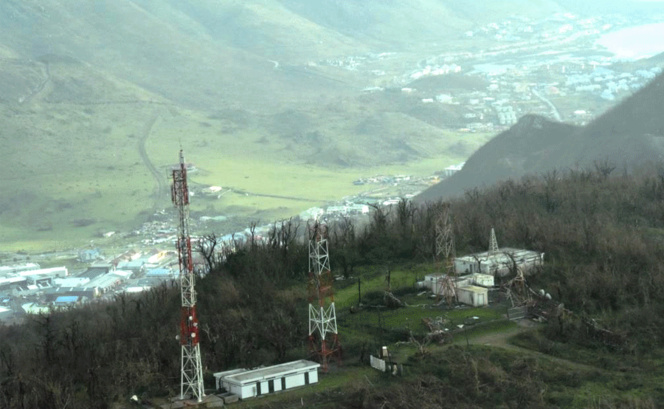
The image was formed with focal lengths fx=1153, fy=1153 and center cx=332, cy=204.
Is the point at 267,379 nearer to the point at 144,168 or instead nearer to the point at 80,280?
the point at 80,280

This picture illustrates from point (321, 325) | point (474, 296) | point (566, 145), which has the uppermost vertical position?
point (566, 145)

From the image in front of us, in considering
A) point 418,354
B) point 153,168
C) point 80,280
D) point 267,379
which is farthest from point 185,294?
point 153,168

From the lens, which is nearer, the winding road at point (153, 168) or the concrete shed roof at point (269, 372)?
the concrete shed roof at point (269, 372)

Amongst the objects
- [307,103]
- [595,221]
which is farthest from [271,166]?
[595,221]

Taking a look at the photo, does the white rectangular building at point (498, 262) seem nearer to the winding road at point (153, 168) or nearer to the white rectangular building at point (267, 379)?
the white rectangular building at point (267, 379)

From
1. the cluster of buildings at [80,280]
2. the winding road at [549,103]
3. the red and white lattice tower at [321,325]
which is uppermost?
the winding road at [549,103]

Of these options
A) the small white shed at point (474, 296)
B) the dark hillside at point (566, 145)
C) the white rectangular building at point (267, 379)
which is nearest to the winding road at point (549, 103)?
the dark hillside at point (566, 145)
